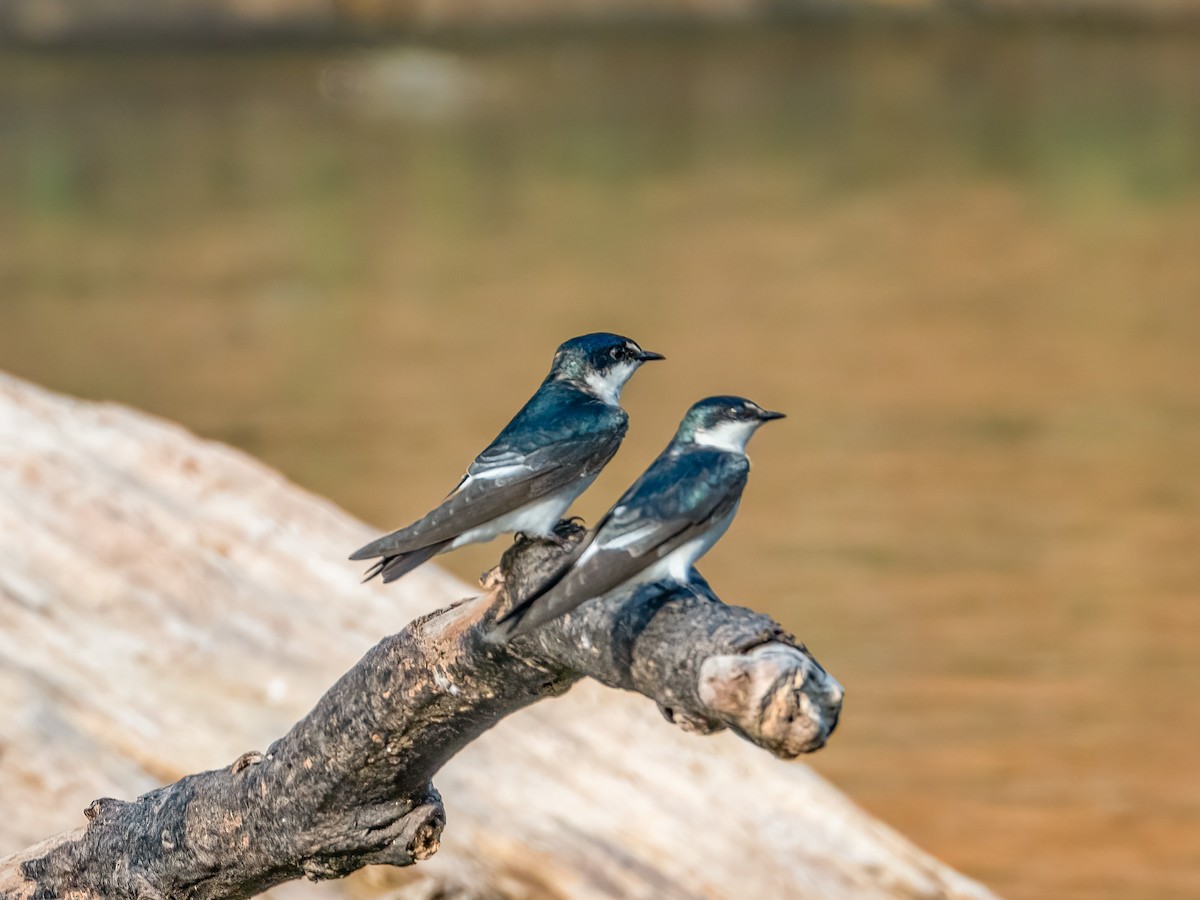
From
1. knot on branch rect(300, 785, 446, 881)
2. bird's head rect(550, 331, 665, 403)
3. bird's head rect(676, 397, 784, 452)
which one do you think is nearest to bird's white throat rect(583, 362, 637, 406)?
bird's head rect(550, 331, 665, 403)

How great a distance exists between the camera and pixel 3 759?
2588 millimetres

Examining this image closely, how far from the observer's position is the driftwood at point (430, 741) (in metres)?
1.73

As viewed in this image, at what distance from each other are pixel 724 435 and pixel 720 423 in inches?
0.6

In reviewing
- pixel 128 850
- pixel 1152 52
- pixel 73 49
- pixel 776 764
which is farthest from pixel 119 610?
pixel 1152 52

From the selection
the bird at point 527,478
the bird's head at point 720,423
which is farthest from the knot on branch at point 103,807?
the bird's head at point 720,423

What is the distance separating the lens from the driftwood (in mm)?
1727

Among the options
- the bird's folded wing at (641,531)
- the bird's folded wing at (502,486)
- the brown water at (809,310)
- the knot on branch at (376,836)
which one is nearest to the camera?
the bird's folded wing at (641,531)

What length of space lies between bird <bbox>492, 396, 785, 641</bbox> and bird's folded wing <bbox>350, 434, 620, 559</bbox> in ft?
0.32

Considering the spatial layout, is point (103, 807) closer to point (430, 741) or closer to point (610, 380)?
point (430, 741)

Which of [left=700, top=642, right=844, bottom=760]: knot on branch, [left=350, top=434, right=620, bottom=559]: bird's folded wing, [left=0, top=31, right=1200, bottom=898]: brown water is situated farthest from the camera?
[left=0, top=31, right=1200, bottom=898]: brown water

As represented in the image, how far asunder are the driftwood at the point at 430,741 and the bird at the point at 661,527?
57mm

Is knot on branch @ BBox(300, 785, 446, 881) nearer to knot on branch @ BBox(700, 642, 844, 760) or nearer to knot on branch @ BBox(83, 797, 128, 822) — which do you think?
knot on branch @ BBox(83, 797, 128, 822)

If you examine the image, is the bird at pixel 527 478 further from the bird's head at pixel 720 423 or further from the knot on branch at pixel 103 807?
the knot on branch at pixel 103 807

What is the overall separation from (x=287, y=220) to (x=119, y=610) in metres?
8.36
